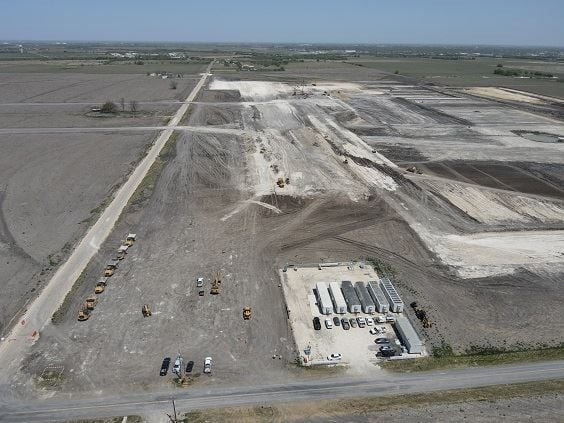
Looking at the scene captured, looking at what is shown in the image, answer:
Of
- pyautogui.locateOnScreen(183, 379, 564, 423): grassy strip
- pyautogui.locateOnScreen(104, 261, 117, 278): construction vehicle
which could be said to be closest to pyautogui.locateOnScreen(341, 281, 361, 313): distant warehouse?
pyautogui.locateOnScreen(183, 379, 564, 423): grassy strip

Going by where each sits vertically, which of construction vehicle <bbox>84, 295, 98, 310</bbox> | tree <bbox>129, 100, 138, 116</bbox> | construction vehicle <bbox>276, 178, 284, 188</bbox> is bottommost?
construction vehicle <bbox>84, 295, 98, 310</bbox>

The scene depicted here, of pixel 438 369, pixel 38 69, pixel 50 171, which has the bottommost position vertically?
pixel 438 369

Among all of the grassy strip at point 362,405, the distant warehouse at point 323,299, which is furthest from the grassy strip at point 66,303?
the distant warehouse at point 323,299

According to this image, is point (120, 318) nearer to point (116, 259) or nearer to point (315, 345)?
point (116, 259)

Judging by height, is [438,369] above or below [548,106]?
below

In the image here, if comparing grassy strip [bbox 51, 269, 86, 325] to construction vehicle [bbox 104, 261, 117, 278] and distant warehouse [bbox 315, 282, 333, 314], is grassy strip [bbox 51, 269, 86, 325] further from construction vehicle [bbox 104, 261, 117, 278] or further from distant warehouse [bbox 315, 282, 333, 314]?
distant warehouse [bbox 315, 282, 333, 314]

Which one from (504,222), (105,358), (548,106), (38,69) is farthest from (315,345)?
(38,69)

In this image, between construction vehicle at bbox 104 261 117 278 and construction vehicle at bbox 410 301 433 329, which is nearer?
construction vehicle at bbox 410 301 433 329
